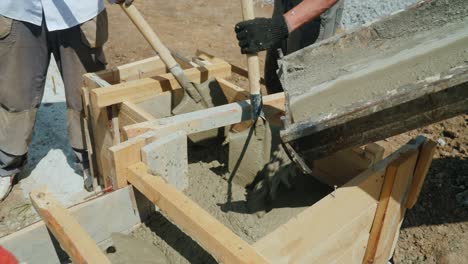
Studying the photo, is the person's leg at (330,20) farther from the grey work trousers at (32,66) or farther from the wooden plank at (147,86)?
the grey work trousers at (32,66)

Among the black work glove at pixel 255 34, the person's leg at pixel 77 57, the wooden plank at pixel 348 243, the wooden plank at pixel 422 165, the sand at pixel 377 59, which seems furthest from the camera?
the person's leg at pixel 77 57

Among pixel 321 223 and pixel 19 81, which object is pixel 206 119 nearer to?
pixel 321 223

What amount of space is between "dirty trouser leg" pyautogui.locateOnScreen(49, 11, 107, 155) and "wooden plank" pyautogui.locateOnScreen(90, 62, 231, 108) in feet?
2.07

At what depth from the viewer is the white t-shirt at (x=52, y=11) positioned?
270cm

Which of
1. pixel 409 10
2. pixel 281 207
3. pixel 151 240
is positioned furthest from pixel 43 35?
pixel 409 10

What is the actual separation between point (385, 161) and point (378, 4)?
541cm

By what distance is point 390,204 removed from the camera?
183 centimetres

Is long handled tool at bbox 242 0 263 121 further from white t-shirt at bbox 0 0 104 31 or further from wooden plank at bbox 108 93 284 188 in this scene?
white t-shirt at bbox 0 0 104 31

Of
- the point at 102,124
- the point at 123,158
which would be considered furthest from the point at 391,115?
the point at 102,124

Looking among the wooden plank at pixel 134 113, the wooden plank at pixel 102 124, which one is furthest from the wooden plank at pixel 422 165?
the wooden plank at pixel 102 124

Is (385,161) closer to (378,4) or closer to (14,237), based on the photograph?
(14,237)

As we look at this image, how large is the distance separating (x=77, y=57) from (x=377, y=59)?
Answer: 2.04 meters

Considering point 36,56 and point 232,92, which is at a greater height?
point 36,56

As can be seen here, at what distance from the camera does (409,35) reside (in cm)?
209
